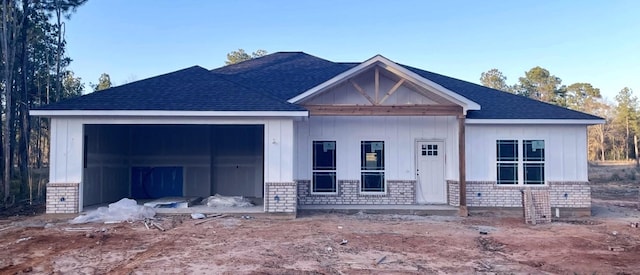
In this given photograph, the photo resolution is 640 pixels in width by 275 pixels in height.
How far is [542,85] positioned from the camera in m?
49.2

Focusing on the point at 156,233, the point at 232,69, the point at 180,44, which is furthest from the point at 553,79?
the point at 156,233

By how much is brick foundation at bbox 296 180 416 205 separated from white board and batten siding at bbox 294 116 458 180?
7.4 inches

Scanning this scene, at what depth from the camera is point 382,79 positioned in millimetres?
14453

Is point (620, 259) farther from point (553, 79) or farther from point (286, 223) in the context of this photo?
point (553, 79)

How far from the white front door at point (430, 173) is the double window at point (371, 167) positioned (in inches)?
43.0

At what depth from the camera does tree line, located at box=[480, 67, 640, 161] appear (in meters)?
49.0

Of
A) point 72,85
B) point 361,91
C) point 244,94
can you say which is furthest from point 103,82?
point 361,91

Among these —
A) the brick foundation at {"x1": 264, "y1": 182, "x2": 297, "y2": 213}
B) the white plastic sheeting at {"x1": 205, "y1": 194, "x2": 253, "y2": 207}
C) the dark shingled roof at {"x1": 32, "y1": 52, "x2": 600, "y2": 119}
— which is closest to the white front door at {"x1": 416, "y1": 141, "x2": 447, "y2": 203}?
the dark shingled roof at {"x1": 32, "y1": 52, "x2": 600, "y2": 119}

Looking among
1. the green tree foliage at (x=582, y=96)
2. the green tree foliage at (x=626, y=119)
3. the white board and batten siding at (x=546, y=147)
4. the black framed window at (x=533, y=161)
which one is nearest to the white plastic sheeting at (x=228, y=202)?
the white board and batten siding at (x=546, y=147)

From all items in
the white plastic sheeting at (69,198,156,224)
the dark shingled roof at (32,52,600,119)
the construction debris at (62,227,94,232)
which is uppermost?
the dark shingled roof at (32,52,600,119)

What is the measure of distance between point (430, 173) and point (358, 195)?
90.0 inches

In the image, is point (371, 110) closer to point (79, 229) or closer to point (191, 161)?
point (191, 161)

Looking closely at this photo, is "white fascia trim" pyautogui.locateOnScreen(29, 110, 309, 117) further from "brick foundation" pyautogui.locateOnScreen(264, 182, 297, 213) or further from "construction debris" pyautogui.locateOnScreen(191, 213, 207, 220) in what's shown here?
"construction debris" pyautogui.locateOnScreen(191, 213, 207, 220)

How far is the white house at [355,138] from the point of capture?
1222cm
